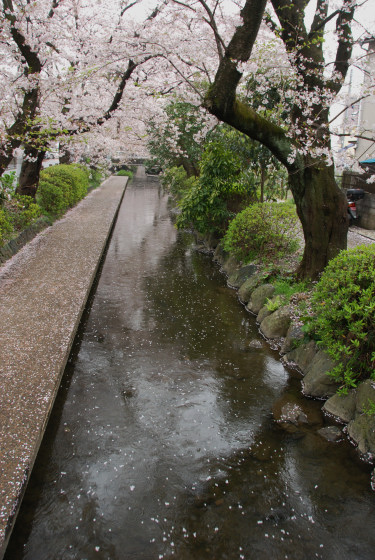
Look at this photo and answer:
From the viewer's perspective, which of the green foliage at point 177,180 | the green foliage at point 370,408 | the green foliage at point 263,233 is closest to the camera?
the green foliage at point 370,408

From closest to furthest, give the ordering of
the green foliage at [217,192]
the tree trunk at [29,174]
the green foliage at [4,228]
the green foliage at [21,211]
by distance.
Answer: the green foliage at [4,228], the green foliage at [21,211], the green foliage at [217,192], the tree trunk at [29,174]

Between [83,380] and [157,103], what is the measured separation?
47.9 ft

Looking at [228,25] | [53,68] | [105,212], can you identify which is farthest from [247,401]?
[53,68]

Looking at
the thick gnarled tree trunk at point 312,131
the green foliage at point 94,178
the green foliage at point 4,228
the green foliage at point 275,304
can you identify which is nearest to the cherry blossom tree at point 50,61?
the green foliage at point 4,228

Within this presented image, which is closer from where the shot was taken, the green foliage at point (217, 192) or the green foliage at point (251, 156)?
the green foliage at point (251, 156)

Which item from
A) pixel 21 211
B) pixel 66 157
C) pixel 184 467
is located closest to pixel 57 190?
pixel 21 211

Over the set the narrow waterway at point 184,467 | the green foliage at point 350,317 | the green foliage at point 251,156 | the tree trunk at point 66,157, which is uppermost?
the green foliage at point 251,156

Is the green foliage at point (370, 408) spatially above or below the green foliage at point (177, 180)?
below

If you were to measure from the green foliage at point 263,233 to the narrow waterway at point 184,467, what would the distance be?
284 cm

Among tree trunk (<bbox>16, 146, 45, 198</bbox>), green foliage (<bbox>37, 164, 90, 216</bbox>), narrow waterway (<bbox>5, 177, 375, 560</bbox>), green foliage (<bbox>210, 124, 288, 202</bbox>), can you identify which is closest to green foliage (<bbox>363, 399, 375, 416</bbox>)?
narrow waterway (<bbox>5, 177, 375, 560</bbox>)

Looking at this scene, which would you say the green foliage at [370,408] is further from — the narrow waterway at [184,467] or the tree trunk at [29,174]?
the tree trunk at [29,174]

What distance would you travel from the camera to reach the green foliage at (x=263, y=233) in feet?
27.2

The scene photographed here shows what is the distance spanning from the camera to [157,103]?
53.9ft

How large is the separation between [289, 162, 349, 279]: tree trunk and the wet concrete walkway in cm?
387
